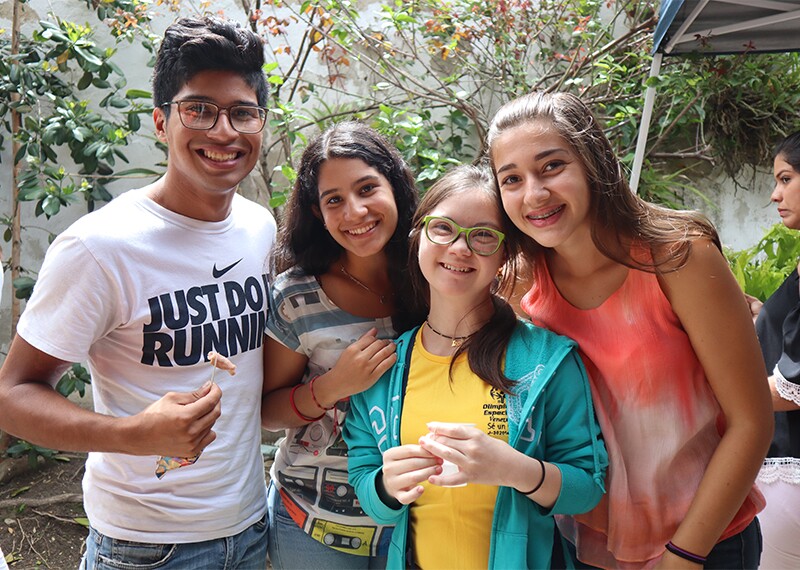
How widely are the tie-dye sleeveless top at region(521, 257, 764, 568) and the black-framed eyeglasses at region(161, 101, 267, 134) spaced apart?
98 cm

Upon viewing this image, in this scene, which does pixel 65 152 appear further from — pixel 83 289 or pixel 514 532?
pixel 514 532

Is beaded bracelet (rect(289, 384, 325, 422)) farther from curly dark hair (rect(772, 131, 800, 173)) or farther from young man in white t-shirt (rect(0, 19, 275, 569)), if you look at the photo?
curly dark hair (rect(772, 131, 800, 173))

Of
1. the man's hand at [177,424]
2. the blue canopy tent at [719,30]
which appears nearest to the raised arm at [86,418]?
the man's hand at [177,424]

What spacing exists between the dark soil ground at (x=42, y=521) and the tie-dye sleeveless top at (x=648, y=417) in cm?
285

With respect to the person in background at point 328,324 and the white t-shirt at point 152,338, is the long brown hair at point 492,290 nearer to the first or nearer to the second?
the person in background at point 328,324

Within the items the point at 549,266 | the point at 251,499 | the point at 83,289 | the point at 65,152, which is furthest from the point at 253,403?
the point at 65,152

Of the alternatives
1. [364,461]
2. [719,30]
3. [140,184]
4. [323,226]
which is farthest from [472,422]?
[140,184]

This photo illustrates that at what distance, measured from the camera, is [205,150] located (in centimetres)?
176

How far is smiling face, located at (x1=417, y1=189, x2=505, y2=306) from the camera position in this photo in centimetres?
168

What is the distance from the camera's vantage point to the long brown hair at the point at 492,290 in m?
1.64

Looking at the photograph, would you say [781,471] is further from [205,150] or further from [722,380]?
[205,150]

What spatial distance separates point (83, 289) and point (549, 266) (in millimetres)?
1094

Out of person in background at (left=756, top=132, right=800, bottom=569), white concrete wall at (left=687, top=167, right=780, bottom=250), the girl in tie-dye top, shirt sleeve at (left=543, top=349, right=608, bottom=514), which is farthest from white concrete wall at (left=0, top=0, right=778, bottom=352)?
shirt sleeve at (left=543, top=349, right=608, bottom=514)

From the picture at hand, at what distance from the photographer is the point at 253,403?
6.04ft
